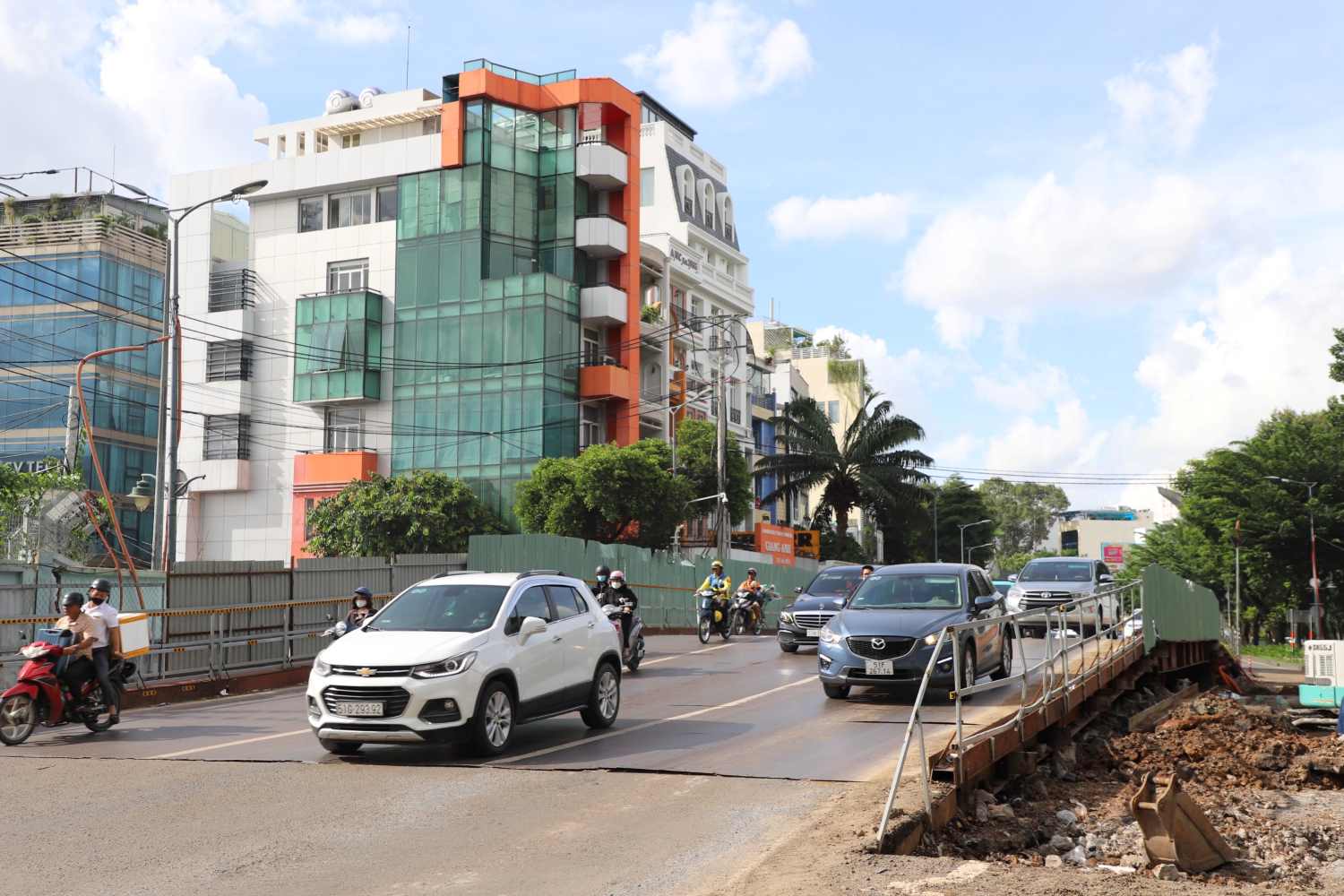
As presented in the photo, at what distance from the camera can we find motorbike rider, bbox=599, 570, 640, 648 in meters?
21.5

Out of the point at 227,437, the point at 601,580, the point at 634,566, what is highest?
the point at 227,437

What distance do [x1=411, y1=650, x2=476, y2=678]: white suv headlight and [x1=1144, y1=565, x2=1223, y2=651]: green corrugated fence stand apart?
14400mm

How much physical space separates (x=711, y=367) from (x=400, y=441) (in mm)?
21759

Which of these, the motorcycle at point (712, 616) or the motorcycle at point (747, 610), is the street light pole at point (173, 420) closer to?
the motorcycle at point (712, 616)

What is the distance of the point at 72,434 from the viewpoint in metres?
51.6

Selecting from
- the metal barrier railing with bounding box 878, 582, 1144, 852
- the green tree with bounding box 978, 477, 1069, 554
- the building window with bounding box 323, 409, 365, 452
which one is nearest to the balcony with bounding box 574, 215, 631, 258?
the building window with bounding box 323, 409, 365, 452

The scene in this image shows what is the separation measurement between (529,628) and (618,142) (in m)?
54.7

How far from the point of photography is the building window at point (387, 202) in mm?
64875

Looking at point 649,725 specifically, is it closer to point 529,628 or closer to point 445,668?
point 529,628

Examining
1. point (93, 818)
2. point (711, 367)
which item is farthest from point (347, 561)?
point (711, 367)

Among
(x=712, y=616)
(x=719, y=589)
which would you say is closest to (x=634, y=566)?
(x=719, y=589)

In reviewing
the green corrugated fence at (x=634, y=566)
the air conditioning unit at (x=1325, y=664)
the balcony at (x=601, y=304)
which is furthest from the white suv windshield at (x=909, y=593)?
the balcony at (x=601, y=304)

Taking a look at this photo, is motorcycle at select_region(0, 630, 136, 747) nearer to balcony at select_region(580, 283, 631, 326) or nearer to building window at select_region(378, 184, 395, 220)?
balcony at select_region(580, 283, 631, 326)

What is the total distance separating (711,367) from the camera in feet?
256
